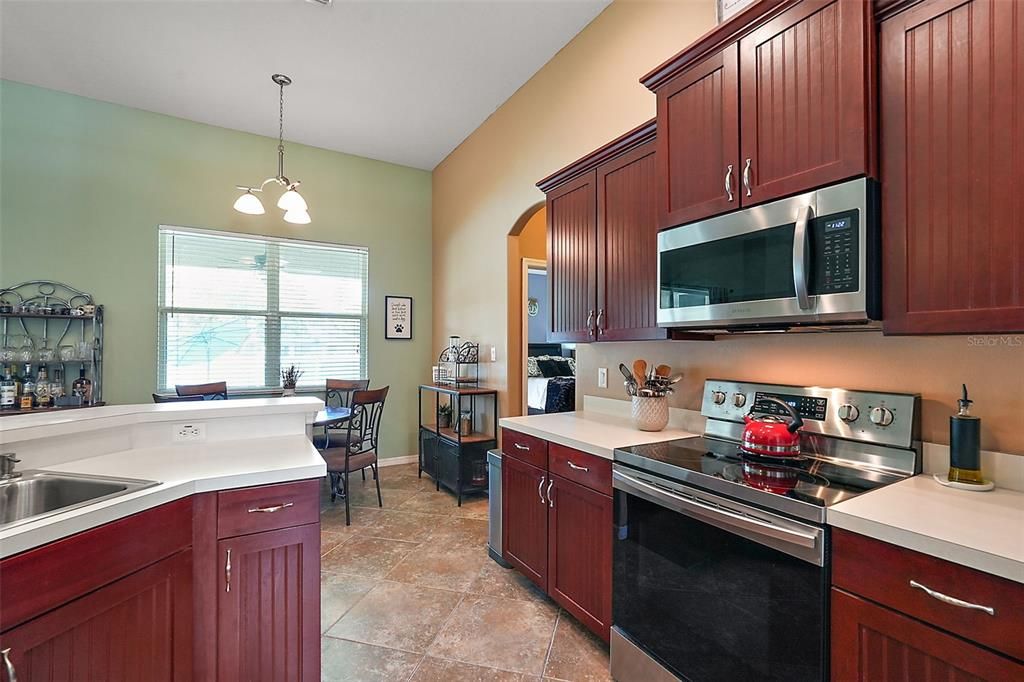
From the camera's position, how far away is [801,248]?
142 cm

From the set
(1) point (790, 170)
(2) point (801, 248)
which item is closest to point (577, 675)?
(2) point (801, 248)

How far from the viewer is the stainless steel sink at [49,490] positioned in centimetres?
137

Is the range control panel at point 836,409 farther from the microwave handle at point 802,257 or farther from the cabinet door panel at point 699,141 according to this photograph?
the cabinet door panel at point 699,141

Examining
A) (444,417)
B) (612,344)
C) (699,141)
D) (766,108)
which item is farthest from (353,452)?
(766,108)

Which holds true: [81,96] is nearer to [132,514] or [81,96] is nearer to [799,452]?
[132,514]

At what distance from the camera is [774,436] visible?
157 cm

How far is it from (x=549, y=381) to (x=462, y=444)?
5.11 feet

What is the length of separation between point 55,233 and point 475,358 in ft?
11.7

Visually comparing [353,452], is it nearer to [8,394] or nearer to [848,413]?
[8,394]

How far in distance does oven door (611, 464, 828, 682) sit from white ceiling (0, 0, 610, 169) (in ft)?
9.57

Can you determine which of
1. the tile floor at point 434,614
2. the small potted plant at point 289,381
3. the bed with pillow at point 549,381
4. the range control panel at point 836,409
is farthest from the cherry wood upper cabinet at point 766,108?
the small potted plant at point 289,381

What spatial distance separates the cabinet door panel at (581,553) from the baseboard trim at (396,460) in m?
3.11

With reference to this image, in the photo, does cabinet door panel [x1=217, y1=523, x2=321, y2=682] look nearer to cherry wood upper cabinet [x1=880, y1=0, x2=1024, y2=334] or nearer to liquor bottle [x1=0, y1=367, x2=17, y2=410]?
cherry wood upper cabinet [x1=880, y1=0, x2=1024, y2=334]

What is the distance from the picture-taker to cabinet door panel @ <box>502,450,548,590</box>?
2289mm
